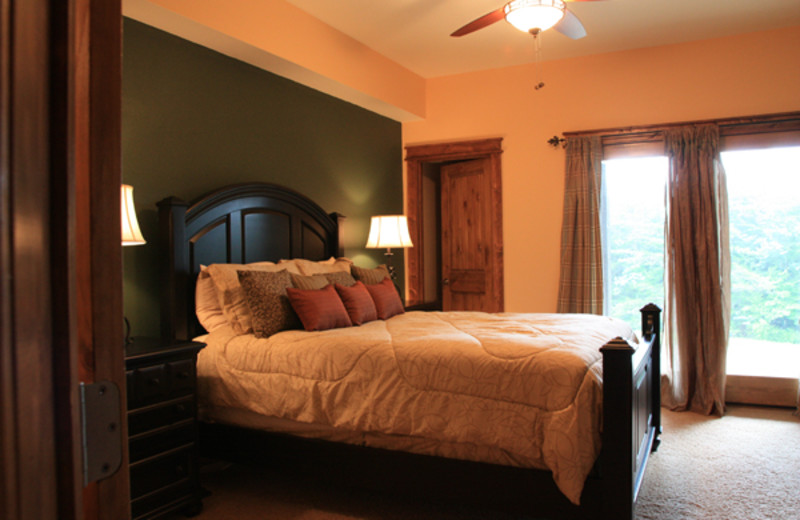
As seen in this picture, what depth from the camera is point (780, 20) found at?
4.04 meters

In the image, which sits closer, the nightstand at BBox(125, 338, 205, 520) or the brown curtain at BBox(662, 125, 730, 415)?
the nightstand at BBox(125, 338, 205, 520)

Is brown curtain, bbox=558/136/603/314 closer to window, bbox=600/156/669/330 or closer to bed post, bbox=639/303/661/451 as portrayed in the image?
window, bbox=600/156/669/330

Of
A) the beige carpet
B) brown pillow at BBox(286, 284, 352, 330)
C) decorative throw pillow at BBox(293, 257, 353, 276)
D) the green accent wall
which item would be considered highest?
the green accent wall

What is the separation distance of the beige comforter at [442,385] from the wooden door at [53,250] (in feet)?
5.53

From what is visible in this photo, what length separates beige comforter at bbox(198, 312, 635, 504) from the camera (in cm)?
205

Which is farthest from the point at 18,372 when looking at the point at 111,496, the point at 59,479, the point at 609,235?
the point at 609,235

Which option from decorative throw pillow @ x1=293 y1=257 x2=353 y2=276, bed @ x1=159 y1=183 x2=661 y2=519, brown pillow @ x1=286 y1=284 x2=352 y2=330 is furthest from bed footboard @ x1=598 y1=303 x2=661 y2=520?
decorative throw pillow @ x1=293 y1=257 x2=353 y2=276

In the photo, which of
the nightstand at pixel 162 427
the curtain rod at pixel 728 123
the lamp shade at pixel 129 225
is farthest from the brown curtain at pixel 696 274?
the lamp shade at pixel 129 225

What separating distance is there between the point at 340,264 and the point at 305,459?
1685 millimetres

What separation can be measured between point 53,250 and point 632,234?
15.7 ft

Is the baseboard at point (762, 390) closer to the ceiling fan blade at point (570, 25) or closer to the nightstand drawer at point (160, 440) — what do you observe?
the ceiling fan blade at point (570, 25)

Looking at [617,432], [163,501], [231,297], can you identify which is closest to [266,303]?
[231,297]

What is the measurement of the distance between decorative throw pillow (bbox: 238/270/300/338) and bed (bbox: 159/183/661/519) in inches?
3.5

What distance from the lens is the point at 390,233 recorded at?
15.1 feet
